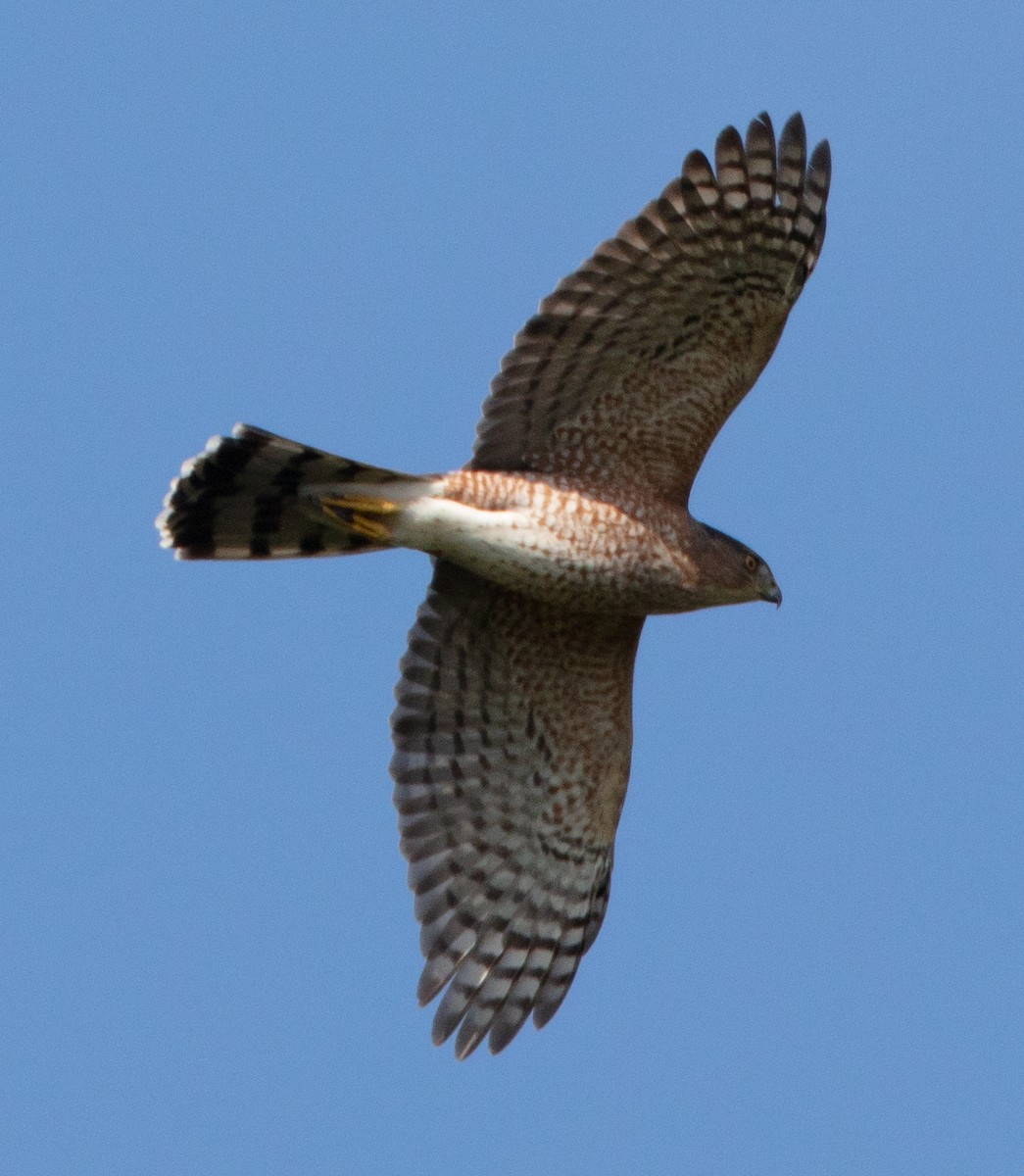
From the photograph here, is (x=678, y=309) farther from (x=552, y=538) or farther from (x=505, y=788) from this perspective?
(x=505, y=788)

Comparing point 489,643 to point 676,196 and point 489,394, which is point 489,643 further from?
point 676,196

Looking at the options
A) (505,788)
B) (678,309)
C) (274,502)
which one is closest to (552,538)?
(678,309)

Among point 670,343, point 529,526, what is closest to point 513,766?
point 529,526

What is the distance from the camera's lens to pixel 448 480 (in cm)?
1028

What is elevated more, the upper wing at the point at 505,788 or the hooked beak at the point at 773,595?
the hooked beak at the point at 773,595

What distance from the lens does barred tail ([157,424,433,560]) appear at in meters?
10.3

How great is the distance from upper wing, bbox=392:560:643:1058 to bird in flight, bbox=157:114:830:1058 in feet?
0.03

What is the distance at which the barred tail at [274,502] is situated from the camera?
405 inches

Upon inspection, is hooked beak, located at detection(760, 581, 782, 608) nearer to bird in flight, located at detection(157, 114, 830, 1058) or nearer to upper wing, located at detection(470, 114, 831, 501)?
bird in flight, located at detection(157, 114, 830, 1058)

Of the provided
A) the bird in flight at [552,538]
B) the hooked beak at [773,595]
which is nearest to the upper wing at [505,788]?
the bird in flight at [552,538]

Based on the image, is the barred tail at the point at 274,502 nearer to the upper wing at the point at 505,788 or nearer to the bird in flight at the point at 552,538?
the bird in flight at the point at 552,538

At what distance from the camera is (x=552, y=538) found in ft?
33.7

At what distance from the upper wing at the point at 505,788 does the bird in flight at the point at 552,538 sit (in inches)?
0.4

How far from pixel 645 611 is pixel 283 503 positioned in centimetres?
168
